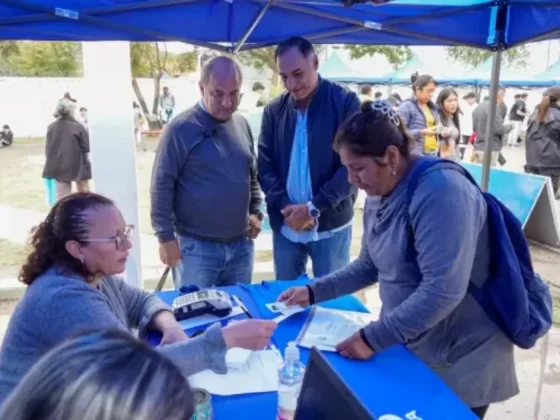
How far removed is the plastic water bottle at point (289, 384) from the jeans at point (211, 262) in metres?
1.13

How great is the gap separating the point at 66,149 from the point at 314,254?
477 cm

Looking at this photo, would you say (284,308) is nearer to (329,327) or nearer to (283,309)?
(283,309)

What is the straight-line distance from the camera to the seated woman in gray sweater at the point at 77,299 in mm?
1355

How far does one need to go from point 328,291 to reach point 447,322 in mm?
444

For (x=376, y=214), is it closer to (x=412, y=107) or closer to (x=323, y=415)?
(x=323, y=415)

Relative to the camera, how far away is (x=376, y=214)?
168 cm

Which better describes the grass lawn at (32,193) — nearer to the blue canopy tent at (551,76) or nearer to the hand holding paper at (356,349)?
the hand holding paper at (356,349)

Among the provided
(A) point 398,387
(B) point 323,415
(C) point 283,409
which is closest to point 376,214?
(A) point 398,387

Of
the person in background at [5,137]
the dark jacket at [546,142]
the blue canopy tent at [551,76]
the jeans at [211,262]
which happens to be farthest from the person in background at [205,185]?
the person in background at [5,137]

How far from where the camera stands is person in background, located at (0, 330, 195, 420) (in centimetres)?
64

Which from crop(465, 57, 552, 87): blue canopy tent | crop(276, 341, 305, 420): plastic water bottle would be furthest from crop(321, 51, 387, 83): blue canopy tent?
crop(276, 341, 305, 420): plastic water bottle

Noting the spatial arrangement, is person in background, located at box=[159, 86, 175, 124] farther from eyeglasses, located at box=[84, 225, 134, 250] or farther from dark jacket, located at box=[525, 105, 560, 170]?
eyeglasses, located at box=[84, 225, 134, 250]

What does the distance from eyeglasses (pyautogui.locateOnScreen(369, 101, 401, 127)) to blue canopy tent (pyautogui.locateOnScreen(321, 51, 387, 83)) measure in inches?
597

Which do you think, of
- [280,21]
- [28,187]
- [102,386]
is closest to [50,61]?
[28,187]
